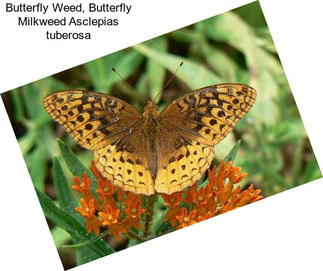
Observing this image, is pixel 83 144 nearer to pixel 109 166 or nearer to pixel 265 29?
pixel 109 166

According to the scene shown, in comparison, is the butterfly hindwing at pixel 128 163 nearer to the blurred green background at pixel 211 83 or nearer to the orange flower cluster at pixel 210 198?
the orange flower cluster at pixel 210 198

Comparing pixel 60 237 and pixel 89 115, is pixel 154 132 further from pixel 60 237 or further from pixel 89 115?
pixel 60 237

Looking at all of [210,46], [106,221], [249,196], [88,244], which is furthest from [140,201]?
[210,46]

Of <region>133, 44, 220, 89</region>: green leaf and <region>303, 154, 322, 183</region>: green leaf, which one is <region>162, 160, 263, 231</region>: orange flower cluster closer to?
<region>303, 154, 322, 183</region>: green leaf

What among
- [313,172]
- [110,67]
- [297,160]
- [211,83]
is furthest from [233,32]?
[313,172]

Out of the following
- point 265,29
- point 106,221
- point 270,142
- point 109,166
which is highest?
point 265,29

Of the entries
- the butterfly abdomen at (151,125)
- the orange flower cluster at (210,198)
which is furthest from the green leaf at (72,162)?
the orange flower cluster at (210,198)

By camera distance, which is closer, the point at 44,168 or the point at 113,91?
the point at 44,168
